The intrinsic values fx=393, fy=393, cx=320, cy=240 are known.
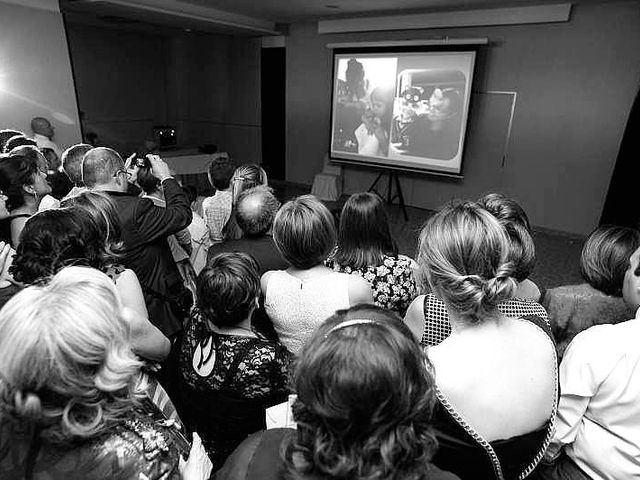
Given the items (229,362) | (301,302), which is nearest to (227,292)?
(229,362)

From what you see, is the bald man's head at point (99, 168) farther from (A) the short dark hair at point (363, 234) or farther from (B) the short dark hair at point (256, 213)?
(A) the short dark hair at point (363, 234)

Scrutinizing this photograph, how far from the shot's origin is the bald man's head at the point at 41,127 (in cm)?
462

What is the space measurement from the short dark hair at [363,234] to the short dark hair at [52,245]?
38.0 inches

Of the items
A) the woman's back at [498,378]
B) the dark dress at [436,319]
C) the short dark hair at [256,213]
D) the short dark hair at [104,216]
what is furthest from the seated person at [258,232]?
the woman's back at [498,378]

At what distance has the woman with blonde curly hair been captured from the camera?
65 centimetres

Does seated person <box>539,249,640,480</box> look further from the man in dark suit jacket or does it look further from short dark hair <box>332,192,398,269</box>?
the man in dark suit jacket

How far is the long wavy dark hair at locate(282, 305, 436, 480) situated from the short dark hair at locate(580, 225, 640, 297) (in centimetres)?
120

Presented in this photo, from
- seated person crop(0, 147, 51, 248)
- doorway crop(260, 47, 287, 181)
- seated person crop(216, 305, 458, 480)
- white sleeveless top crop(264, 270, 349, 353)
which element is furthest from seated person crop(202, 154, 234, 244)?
doorway crop(260, 47, 287, 181)

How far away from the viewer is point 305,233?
145 cm

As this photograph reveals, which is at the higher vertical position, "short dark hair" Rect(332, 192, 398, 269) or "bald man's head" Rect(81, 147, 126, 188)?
"bald man's head" Rect(81, 147, 126, 188)

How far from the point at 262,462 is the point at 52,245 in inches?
37.8

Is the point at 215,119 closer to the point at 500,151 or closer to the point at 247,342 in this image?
the point at 500,151

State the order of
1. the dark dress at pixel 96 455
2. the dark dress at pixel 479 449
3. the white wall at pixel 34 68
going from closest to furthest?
the dark dress at pixel 96 455, the dark dress at pixel 479 449, the white wall at pixel 34 68

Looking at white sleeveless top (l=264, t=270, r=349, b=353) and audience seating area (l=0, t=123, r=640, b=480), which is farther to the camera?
white sleeveless top (l=264, t=270, r=349, b=353)
